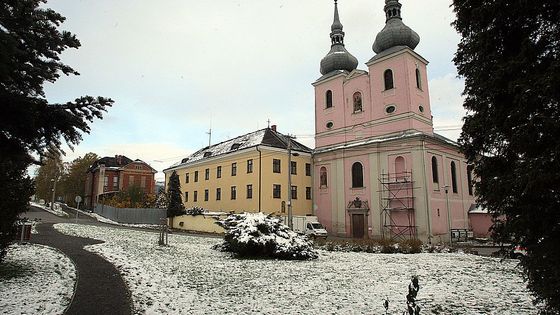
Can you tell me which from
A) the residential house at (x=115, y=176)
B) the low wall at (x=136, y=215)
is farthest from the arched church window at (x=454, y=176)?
the residential house at (x=115, y=176)

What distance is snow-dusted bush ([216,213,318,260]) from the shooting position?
15.9m

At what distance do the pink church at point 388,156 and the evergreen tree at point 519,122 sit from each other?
92.7ft

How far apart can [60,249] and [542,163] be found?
52.6 ft

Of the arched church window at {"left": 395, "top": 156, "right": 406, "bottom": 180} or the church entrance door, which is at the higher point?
the arched church window at {"left": 395, "top": 156, "right": 406, "bottom": 180}

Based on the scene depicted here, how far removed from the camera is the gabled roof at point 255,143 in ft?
137

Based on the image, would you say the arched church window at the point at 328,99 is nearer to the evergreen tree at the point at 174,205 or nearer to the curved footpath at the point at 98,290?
the evergreen tree at the point at 174,205

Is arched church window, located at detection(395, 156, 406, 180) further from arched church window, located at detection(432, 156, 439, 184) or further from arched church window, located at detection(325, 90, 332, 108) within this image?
arched church window, located at detection(325, 90, 332, 108)

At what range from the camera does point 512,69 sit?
200 inches

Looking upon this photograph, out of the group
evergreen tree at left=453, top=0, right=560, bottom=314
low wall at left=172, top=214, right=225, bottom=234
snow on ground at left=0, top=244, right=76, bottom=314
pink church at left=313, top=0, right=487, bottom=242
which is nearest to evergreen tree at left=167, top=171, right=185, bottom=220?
low wall at left=172, top=214, right=225, bottom=234

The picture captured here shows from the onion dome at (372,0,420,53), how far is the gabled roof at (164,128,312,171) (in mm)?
14087

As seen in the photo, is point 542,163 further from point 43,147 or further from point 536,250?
point 43,147

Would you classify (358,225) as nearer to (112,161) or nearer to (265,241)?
(265,241)

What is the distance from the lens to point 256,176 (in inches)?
1569

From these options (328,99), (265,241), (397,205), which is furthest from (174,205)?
(265,241)
